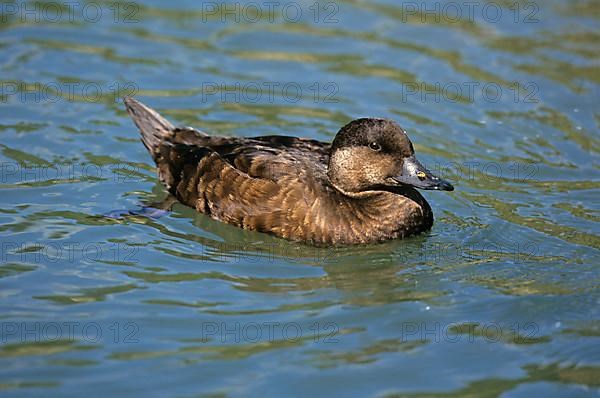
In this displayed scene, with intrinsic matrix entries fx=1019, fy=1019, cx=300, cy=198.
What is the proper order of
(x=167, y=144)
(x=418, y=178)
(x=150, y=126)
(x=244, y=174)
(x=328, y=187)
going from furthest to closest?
(x=150, y=126) → (x=167, y=144) → (x=244, y=174) → (x=328, y=187) → (x=418, y=178)

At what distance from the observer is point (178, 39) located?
12.4 m

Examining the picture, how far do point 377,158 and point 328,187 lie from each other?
1.53 feet

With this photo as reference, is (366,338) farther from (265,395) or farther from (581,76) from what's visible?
(581,76)

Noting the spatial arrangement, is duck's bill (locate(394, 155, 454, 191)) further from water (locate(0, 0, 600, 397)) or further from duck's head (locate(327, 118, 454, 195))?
water (locate(0, 0, 600, 397))

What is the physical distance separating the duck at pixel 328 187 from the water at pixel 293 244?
0.15 meters

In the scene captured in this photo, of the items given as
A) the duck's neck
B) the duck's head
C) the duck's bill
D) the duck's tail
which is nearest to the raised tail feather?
the duck's tail

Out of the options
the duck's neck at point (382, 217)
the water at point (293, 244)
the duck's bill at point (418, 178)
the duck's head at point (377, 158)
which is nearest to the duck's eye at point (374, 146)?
the duck's head at point (377, 158)

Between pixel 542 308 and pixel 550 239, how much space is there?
1319 millimetres

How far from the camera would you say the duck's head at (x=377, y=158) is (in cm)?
786

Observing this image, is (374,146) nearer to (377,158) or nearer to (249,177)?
(377,158)

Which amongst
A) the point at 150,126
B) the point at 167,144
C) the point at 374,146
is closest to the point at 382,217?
the point at 374,146

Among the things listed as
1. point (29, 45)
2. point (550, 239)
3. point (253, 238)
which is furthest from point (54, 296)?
point (29, 45)

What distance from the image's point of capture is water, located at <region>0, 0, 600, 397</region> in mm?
6129

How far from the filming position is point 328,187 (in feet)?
26.6
